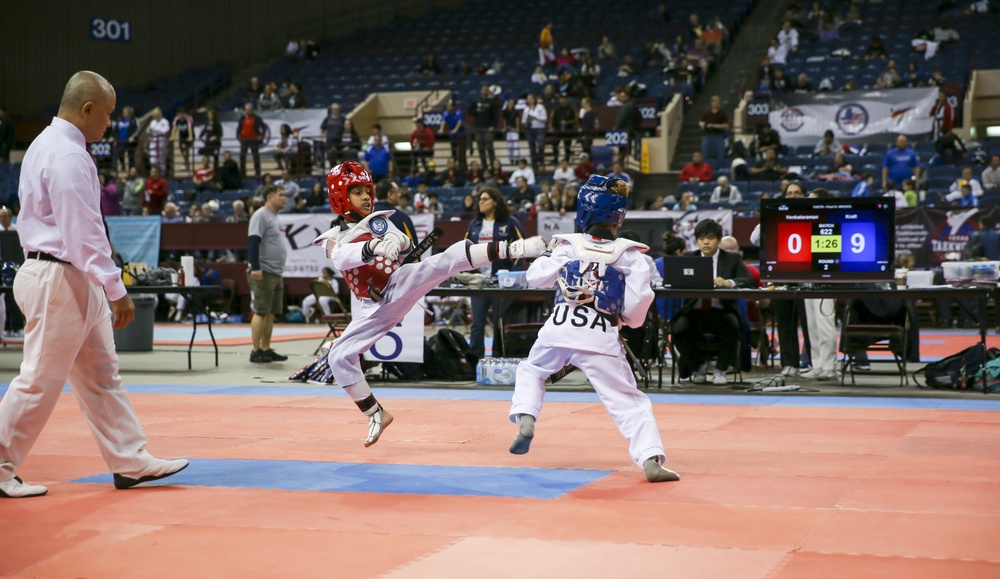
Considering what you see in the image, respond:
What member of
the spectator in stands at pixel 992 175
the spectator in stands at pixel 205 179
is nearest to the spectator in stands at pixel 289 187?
the spectator in stands at pixel 205 179

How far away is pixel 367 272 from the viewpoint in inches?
245

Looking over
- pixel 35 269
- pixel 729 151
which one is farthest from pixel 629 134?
pixel 35 269

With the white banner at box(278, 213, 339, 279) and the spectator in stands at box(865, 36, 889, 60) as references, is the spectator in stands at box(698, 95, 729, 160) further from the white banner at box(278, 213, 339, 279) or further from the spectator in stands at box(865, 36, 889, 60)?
the white banner at box(278, 213, 339, 279)

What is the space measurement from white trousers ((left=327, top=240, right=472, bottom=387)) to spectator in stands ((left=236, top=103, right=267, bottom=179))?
62.7 feet

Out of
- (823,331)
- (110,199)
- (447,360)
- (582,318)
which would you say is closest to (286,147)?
(110,199)

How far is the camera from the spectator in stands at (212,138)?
25380 millimetres

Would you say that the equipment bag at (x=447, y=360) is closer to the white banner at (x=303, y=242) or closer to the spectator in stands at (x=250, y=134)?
the white banner at (x=303, y=242)

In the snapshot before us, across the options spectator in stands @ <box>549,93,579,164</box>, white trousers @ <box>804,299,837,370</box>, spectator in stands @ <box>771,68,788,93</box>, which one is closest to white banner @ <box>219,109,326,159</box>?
spectator in stands @ <box>549,93,579,164</box>

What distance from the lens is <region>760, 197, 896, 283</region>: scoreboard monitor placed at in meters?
9.80

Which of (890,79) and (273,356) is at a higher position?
(890,79)

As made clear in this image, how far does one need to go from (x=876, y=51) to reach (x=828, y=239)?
15679mm

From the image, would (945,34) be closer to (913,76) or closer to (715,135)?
(913,76)

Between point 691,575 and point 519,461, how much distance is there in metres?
2.47

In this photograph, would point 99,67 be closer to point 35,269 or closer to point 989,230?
point 989,230
